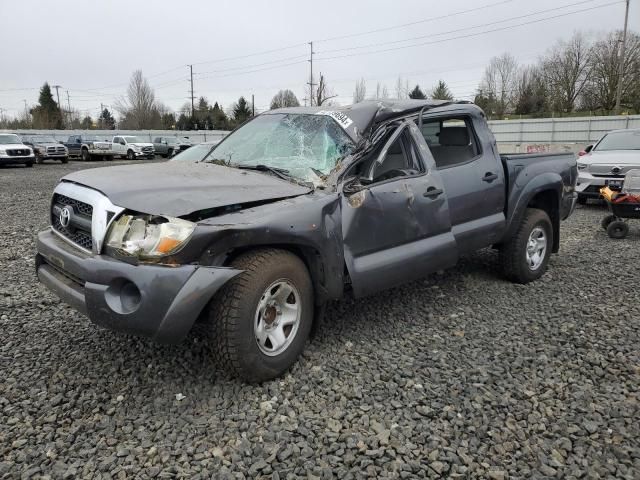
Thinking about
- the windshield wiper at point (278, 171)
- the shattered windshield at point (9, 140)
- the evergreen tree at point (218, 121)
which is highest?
the evergreen tree at point (218, 121)

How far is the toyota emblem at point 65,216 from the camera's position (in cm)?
328

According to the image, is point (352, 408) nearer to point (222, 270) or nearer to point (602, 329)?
point (222, 270)

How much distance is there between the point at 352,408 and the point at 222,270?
3.64 feet

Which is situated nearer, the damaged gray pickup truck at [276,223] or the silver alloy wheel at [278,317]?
the damaged gray pickup truck at [276,223]

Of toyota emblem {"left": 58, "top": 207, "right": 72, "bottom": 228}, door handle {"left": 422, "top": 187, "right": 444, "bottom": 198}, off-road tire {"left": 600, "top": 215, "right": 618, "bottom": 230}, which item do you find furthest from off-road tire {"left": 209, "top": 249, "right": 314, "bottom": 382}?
off-road tire {"left": 600, "top": 215, "right": 618, "bottom": 230}

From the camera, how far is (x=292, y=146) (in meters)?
3.98

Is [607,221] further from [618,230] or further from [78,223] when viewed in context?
[78,223]

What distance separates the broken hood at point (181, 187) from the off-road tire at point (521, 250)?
2714 mm

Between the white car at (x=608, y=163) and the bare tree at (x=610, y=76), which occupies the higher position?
the bare tree at (x=610, y=76)

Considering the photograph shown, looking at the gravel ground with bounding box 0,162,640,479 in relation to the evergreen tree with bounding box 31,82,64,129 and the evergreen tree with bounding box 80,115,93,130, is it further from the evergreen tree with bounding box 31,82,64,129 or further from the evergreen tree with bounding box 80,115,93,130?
the evergreen tree with bounding box 80,115,93,130

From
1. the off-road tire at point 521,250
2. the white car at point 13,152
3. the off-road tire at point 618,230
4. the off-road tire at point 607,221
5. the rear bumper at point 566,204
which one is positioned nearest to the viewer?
the off-road tire at point 521,250

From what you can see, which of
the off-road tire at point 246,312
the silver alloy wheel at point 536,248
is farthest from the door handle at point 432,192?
the silver alloy wheel at point 536,248

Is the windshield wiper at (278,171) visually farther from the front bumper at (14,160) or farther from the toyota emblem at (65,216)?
the front bumper at (14,160)

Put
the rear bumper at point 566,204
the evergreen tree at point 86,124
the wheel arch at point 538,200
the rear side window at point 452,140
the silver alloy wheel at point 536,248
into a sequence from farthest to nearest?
the evergreen tree at point 86,124 → the rear bumper at point 566,204 → the silver alloy wheel at point 536,248 → the wheel arch at point 538,200 → the rear side window at point 452,140
